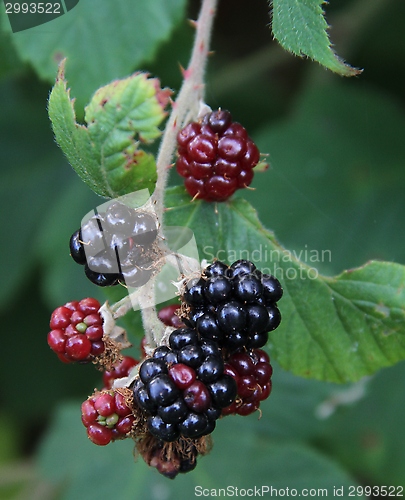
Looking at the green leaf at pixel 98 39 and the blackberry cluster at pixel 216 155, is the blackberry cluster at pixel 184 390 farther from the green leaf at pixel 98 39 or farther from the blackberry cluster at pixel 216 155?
the green leaf at pixel 98 39

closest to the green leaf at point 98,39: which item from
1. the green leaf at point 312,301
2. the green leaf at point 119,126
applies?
the green leaf at point 312,301

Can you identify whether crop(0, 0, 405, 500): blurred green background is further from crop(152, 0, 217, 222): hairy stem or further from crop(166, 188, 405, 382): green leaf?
crop(166, 188, 405, 382): green leaf

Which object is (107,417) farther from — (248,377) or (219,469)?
(219,469)

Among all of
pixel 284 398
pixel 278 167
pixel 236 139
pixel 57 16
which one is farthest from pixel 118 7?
pixel 284 398

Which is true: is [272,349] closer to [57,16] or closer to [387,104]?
[57,16]

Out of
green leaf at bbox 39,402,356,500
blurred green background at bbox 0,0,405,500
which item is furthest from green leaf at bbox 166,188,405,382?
green leaf at bbox 39,402,356,500

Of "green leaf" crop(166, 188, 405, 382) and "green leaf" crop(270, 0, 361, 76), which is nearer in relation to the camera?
"green leaf" crop(270, 0, 361, 76)
